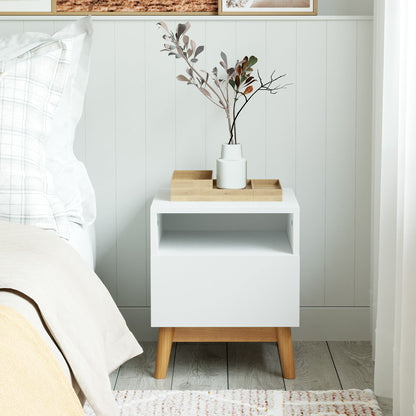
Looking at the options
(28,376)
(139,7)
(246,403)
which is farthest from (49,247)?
(139,7)

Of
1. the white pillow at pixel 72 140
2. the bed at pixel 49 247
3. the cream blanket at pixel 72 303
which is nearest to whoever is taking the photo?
the bed at pixel 49 247

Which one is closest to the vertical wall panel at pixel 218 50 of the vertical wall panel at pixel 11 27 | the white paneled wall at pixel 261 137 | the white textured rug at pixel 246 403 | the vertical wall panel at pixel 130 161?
the white paneled wall at pixel 261 137

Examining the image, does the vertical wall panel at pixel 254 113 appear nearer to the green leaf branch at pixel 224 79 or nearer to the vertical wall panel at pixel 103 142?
the green leaf branch at pixel 224 79

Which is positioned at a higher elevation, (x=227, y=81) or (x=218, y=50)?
(x=218, y=50)

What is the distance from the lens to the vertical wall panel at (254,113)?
236 centimetres

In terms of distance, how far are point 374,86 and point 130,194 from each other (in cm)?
99

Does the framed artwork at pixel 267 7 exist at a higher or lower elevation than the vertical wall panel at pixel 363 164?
higher

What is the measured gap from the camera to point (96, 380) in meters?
1.48

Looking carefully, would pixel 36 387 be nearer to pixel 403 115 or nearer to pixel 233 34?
pixel 403 115

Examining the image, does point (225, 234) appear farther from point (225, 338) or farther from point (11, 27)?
point (11, 27)

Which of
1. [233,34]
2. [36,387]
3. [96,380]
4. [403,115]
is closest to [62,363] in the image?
[96,380]

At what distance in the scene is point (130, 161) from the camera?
8.00ft

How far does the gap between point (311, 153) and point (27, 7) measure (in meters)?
1.19

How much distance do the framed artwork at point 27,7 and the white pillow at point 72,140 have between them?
0.21 metres
